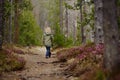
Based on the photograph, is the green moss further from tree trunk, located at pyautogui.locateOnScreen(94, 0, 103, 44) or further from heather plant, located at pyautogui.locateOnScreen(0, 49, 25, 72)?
tree trunk, located at pyautogui.locateOnScreen(94, 0, 103, 44)

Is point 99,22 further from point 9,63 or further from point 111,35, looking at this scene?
point 111,35

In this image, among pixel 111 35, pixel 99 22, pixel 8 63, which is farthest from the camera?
pixel 99 22

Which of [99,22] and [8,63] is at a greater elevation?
[99,22]

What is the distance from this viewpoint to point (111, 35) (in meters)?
7.77

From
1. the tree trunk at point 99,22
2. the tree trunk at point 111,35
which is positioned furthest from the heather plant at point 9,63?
the tree trunk at point 111,35

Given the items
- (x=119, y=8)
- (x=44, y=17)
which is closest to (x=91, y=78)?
(x=119, y=8)

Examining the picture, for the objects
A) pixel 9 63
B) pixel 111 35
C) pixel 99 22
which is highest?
pixel 99 22

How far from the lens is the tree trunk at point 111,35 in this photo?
7711 mm

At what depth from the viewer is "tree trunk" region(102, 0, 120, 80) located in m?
7.71

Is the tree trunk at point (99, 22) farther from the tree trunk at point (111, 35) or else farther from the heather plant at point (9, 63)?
the tree trunk at point (111, 35)

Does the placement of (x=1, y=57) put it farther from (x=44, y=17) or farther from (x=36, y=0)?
(x=36, y=0)

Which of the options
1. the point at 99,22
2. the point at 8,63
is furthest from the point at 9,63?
the point at 99,22

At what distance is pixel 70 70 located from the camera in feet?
40.9

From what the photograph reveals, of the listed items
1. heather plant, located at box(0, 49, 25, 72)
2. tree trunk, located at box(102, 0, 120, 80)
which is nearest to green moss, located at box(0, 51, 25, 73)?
heather plant, located at box(0, 49, 25, 72)
